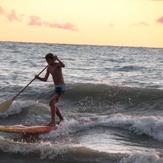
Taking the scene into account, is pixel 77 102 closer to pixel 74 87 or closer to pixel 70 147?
pixel 74 87

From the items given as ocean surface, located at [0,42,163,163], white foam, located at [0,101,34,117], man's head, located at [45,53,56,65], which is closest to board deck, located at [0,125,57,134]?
ocean surface, located at [0,42,163,163]

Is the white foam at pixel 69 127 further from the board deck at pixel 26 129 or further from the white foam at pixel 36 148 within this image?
the white foam at pixel 36 148

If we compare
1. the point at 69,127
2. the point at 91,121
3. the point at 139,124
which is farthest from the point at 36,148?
the point at 139,124

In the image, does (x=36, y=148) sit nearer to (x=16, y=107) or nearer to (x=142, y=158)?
(x=142, y=158)

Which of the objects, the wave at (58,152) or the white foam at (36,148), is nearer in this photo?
the wave at (58,152)

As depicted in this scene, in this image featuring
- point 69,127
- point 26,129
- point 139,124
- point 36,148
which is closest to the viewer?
point 36,148

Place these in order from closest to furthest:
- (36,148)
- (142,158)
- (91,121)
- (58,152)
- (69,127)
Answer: (142,158) → (58,152) → (36,148) → (69,127) → (91,121)

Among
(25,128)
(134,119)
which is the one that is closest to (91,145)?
(25,128)

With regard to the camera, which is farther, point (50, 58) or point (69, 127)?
point (69, 127)

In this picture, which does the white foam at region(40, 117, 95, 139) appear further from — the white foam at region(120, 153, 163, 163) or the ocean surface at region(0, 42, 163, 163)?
the white foam at region(120, 153, 163, 163)

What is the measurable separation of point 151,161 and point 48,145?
243 centimetres

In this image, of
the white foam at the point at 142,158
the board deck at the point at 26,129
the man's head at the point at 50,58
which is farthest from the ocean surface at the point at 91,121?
the man's head at the point at 50,58

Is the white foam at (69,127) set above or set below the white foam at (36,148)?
below

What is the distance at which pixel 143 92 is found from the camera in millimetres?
21109
